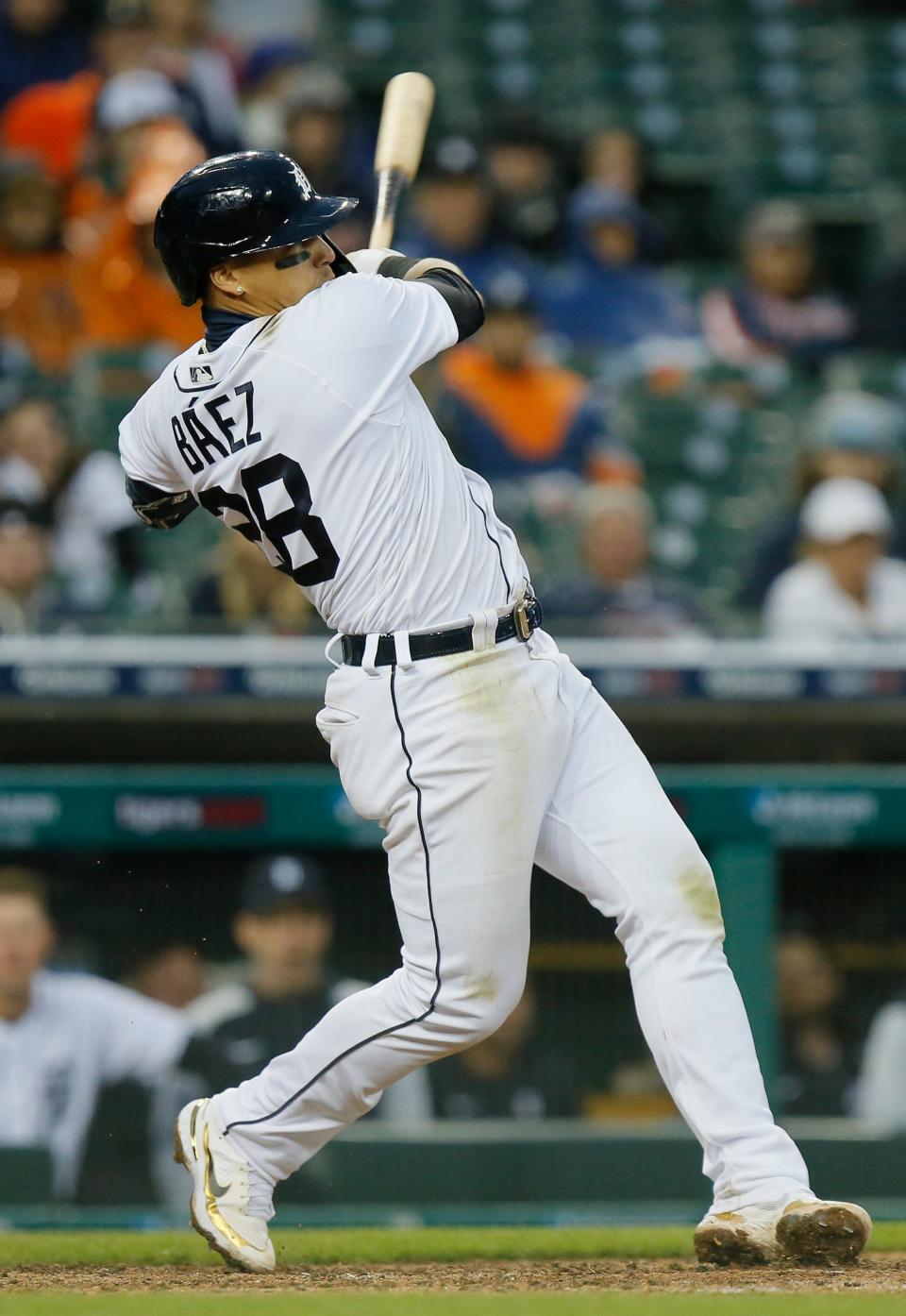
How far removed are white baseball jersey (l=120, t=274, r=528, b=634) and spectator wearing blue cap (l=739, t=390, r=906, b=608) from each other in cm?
319

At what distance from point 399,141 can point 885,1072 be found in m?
2.75

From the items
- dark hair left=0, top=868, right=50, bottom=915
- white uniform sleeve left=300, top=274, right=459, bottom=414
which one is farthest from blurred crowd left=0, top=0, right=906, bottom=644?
white uniform sleeve left=300, top=274, right=459, bottom=414

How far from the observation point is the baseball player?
10.5 feet

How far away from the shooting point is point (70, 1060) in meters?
5.22

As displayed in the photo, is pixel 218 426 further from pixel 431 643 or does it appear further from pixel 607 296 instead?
pixel 607 296

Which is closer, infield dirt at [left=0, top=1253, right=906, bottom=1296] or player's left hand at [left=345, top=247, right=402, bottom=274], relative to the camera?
infield dirt at [left=0, top=1253, right=906, bottom=1296]

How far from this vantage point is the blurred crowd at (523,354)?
611 cm

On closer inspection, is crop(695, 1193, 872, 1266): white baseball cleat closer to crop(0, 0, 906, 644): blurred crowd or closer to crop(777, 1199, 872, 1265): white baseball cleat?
crop(777, 1199, 872, 1265): white baseball cleat

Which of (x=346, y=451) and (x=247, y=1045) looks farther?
(x=247, y=1045)

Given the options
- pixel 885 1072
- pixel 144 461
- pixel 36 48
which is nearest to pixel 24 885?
pixel 144 461

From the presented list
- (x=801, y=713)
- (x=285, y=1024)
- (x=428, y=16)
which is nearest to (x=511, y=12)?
(x=428, y=16)

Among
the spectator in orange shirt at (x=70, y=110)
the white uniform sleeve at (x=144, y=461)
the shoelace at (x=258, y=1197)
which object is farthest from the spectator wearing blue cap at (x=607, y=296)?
the shoelace at (x=258, y=1197)

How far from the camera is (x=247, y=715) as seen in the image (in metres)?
5.33

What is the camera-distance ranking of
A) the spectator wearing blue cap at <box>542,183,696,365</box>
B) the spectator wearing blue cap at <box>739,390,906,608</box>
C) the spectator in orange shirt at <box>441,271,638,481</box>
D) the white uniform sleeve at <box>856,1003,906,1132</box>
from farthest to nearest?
the spectator wearing blue cap at <box>542,183,696,365</box>, the spectator in orange shirt at <box>441,271,638,481</box>, the spectator wearing blue cap at <box>739,390,906,608</box>, the white uniform sleeve at <box>856,1003,906,1132</box>
